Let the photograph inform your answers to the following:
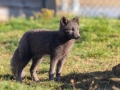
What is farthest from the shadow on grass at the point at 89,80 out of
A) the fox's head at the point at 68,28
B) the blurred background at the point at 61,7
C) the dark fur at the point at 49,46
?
the blurred background at the point at 61,7

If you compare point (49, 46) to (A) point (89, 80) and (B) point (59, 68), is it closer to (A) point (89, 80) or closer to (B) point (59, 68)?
(B) point (59, 68)

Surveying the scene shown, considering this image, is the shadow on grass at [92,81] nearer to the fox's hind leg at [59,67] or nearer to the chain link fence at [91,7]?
the fox's hind leg at [59,67]

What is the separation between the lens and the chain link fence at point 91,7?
1753cm

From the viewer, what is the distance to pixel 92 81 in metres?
6.91

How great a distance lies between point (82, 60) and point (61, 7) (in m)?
8.54

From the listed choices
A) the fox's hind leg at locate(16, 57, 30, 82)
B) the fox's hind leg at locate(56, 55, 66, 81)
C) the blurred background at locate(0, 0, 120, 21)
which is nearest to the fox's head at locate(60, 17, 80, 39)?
the fox's hind leg at locate(56, 55, 66, 81)

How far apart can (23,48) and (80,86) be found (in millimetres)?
1238

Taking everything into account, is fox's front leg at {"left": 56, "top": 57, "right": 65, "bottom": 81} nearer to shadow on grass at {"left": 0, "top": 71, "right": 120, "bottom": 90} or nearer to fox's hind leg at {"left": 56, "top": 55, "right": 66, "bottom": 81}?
fox's hind leg at {"left": 56, "top": 55, "right": 66, "bottom": 81}

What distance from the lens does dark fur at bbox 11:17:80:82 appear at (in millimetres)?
7379

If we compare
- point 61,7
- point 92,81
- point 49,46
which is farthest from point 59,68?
point 61,7

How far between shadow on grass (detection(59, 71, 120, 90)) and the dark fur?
306mm

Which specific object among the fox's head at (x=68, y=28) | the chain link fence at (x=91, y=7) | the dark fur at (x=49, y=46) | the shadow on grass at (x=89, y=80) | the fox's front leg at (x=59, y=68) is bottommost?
the shadow on grass at (x=89, y=80)

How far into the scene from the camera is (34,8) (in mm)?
18188

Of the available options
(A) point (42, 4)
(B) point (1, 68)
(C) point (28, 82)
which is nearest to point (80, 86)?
(C) point (28, 82)
